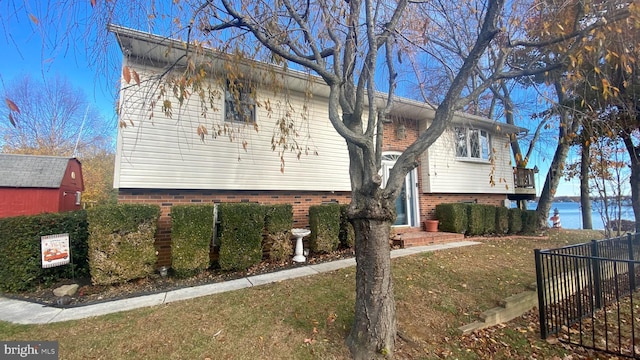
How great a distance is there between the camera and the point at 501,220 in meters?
10.1

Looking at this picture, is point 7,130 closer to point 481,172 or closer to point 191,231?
point 191,231

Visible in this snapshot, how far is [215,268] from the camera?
19.7 ft

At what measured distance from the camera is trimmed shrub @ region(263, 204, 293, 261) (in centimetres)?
622

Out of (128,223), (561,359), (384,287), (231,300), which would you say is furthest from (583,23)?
(128,223)

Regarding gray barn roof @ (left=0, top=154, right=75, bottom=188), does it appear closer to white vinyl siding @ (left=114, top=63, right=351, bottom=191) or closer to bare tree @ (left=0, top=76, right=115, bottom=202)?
bare tree @ (left=0, top=76, right=115, bottom=202)

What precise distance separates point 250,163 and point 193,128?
1539 millimetres

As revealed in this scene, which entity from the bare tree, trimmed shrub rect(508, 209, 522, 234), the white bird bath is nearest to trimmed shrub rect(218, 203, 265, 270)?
the white bird bath

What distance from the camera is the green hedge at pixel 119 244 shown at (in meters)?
4.88

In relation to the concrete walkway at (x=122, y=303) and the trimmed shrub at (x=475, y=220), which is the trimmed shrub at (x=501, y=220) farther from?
the concrete walkway at (x=122, y=303)

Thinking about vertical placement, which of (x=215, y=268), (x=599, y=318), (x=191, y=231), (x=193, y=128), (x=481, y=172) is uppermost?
(x=193, y=128)

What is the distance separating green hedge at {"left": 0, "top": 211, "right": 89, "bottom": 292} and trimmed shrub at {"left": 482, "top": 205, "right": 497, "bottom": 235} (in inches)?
445

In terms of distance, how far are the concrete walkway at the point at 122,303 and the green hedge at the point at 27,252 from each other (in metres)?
0.38

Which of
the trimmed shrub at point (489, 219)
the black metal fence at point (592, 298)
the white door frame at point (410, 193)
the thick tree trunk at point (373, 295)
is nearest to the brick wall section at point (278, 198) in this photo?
the white door frame at point (410, 193)

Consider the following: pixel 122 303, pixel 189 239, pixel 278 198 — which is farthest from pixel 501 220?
pixel 122 303
